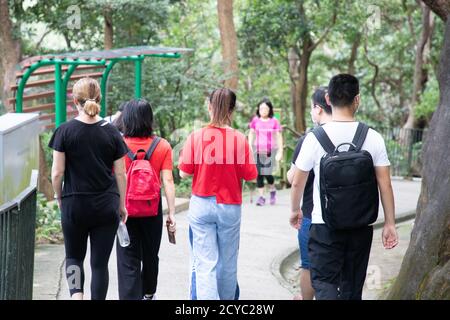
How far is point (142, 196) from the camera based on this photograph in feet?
21.4

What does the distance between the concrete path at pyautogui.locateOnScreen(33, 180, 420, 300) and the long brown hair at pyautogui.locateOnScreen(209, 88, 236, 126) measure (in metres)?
2.20

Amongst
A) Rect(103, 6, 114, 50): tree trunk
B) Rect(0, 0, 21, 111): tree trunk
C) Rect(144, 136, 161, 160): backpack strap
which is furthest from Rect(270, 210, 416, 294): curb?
Rect(103, 6, 114, 50): tree trunk

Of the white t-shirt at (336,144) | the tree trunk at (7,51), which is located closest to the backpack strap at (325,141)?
the white t-shirt at (336,144)

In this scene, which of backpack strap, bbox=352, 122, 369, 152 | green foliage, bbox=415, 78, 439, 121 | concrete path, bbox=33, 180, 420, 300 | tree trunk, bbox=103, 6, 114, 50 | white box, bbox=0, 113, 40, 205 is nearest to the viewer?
white box, bbox=0, 113, 40, 205

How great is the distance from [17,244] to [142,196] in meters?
1.47

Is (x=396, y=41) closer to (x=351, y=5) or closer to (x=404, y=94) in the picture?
(x=404, y=94)

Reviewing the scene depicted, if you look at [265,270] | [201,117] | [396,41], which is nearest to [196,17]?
[396,41]

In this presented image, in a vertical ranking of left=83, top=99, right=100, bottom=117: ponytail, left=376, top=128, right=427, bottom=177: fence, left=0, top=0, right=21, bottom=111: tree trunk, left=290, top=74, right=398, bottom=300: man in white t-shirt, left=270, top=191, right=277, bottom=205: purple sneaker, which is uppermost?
left=0, top=0, right=21, bottom=111: tree trunk

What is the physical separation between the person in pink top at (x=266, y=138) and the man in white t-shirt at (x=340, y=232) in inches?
294

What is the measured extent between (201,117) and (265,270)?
10035 mm

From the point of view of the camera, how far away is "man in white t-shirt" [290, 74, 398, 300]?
17.6ft

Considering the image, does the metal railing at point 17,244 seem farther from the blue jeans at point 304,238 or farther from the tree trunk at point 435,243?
the tree trunk at point 435,243

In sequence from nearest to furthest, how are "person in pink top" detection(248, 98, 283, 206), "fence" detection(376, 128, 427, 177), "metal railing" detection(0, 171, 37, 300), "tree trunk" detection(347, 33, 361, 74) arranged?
"metal railing" detection(0, 171, 37, 300) → "person in pink top" detection(248, 98, 283, 206) → "fence" detection(376, 128, 427, 177) → "tree trunk" detection(347, 33, 361, 74)

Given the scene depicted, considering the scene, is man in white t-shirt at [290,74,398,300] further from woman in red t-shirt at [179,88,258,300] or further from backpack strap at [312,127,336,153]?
woman in red t-shirt at [179,88,258,300]
